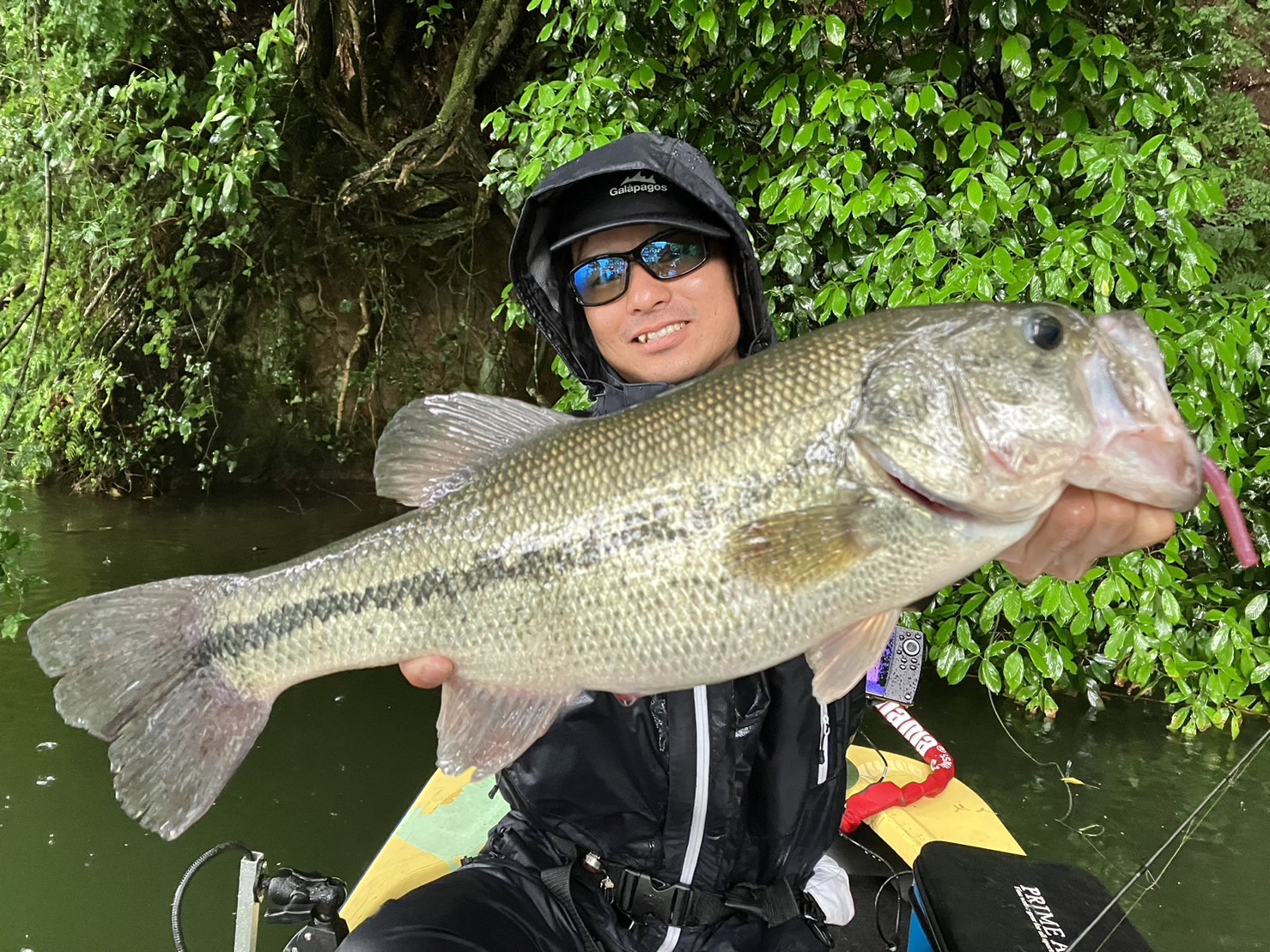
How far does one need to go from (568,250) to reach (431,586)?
1258mm

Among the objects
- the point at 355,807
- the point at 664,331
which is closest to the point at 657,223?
the point at 664,331

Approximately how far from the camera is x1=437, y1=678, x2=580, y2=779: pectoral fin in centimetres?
148

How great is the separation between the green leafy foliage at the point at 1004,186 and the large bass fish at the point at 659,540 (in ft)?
7.12

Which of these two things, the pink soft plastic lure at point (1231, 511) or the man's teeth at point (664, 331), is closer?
the pink soft plastic lure at point (1231, 511)

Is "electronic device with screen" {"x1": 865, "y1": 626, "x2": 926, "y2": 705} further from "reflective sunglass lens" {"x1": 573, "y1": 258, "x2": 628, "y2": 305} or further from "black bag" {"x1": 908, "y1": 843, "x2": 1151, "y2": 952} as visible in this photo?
"reflective sunglass lens" {"x1": 573, "y1": 258, "x2": 628, "y2": 305}

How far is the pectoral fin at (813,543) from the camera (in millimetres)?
1291

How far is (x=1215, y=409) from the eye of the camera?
335cm

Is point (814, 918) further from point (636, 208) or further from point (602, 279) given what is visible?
point (636, 208)

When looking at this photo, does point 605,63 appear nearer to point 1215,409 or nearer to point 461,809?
point 1215,409

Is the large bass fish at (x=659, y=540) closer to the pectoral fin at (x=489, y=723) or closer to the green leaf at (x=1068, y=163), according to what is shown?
the pectoral fin at (x=489, y=723)

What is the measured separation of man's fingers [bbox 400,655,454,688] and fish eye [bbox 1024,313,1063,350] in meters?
1.15

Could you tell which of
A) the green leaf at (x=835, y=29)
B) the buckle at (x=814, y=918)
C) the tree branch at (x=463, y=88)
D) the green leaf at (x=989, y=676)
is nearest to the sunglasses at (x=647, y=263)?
the buckle at (x=814, y=918)

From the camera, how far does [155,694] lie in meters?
1.49

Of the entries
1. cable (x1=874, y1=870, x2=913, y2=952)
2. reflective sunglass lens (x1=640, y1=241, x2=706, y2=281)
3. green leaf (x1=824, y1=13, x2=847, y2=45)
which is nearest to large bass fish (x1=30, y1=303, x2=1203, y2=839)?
reflective sunglass lens (x1=640, y1=241, x2=706, y2=281)
